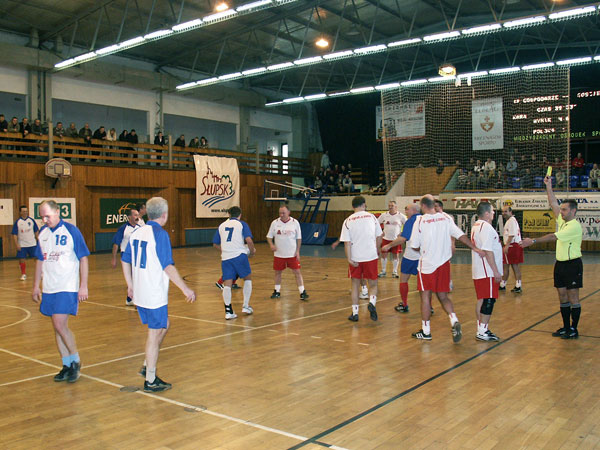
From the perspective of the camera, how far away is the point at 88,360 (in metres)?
6.15

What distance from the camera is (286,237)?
10.2m

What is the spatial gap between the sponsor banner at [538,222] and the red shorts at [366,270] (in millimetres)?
15046

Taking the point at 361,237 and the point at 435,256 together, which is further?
the point at 361,237

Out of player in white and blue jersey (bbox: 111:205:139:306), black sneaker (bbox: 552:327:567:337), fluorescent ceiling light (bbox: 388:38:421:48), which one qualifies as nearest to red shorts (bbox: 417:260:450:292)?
black sneaker (bbox: 552:327:567:337)

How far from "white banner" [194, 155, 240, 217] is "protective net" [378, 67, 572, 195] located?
317 inches

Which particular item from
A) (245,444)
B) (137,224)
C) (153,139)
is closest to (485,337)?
(245,444)

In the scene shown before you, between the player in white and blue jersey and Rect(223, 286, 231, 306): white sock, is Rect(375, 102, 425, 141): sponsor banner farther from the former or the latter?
Rect(223, 286, 231, 306): white sock

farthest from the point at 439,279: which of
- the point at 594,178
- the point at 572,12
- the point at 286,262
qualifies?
the point at 594,178

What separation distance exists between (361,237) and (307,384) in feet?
11.0

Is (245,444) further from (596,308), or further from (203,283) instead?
(203,283)

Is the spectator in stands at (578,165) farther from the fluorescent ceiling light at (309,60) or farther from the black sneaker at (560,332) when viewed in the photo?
the black sneaker at (560,332)

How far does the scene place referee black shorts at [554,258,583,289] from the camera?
6883 millimetres

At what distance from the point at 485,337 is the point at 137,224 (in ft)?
19.7

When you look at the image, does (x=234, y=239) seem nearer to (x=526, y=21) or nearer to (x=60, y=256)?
(x=60, y=256)
